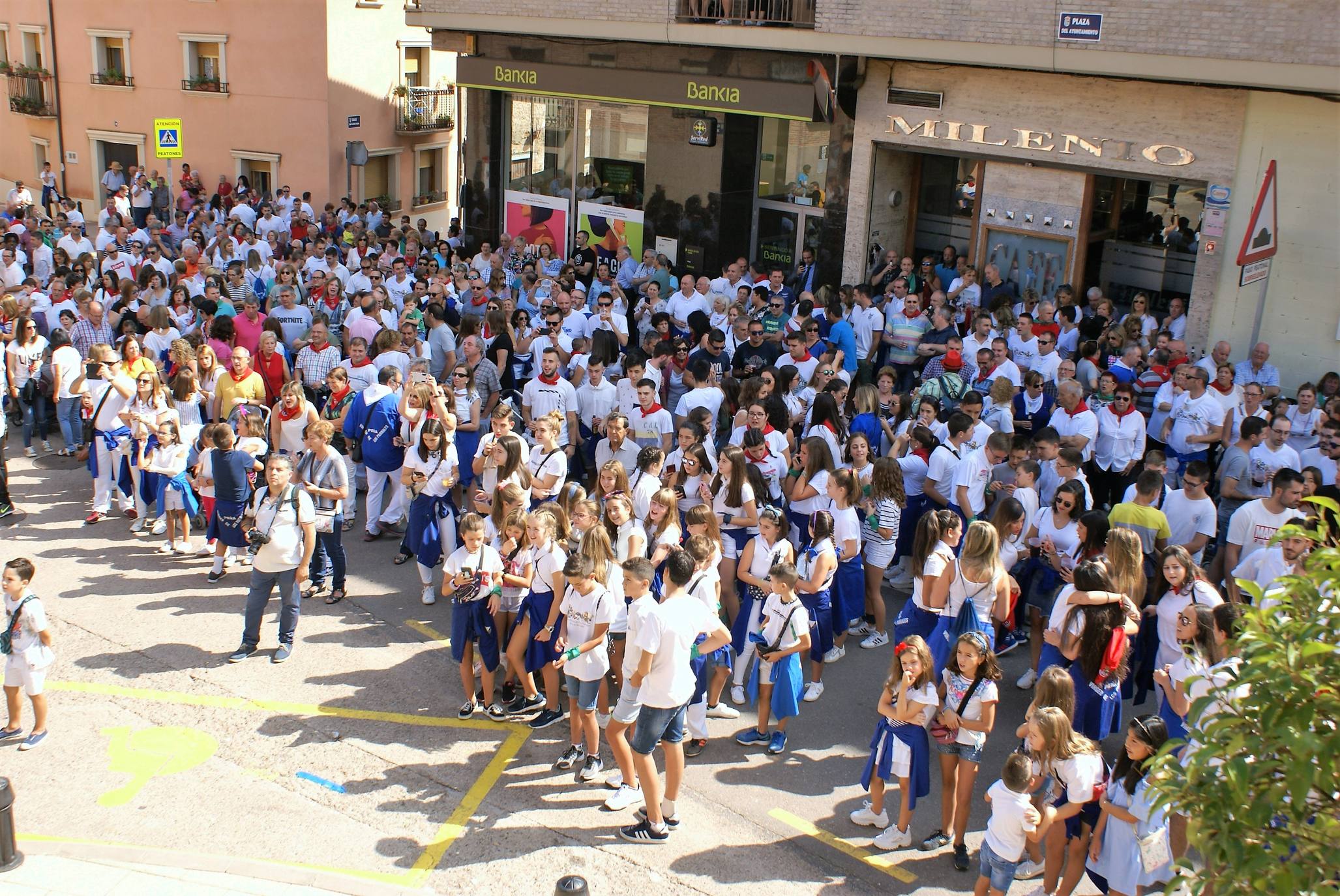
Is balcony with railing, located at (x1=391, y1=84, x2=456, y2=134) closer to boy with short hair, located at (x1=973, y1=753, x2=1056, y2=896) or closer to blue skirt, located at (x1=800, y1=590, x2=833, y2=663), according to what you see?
blue skirt, located at (x1=800, y1=590, x2=833, y2=663)

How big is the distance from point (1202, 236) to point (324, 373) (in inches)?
399

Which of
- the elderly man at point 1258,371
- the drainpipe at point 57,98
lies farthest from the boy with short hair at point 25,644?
the drainpipe at point 57,98

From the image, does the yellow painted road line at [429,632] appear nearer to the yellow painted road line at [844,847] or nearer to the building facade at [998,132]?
the yellow painted road line at [844,847]

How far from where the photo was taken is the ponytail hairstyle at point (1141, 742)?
6.01 meters

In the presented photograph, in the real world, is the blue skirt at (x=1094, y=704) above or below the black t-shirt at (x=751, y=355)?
below

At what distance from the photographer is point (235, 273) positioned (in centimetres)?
1534

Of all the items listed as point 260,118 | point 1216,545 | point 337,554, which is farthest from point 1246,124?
point 260,118

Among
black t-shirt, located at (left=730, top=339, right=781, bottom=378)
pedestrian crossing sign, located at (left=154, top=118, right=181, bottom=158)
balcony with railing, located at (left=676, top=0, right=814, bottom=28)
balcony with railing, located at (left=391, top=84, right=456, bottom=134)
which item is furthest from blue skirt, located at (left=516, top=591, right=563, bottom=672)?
balcony with railing, located at (left=391, top=84, right=456, bottom=134)

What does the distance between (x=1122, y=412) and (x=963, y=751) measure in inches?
197

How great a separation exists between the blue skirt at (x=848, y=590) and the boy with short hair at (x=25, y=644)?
5.54 m

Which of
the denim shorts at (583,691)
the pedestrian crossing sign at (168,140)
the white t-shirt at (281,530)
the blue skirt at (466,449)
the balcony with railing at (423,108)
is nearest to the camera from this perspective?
the denim shorts at (583,691)

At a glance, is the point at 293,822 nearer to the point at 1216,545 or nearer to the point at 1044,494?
the point at 1044,494

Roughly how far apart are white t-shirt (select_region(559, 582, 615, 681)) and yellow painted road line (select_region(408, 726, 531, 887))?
0.87 metres

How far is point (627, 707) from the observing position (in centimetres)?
721
